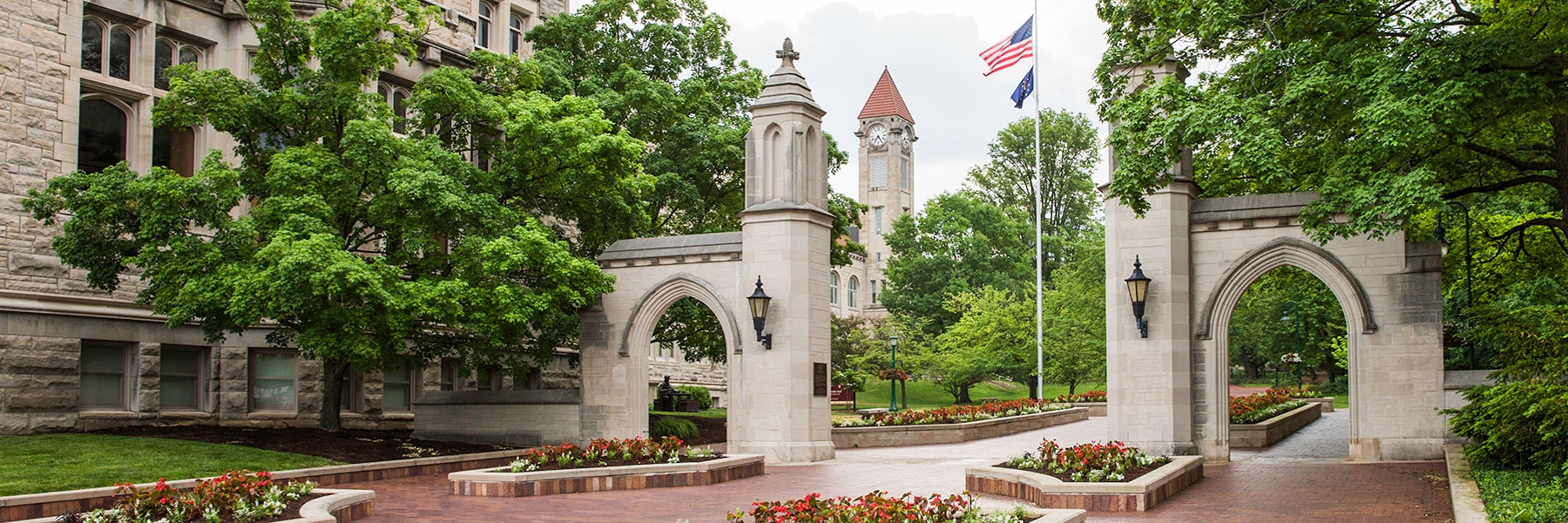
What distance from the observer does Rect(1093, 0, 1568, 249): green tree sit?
1331cm

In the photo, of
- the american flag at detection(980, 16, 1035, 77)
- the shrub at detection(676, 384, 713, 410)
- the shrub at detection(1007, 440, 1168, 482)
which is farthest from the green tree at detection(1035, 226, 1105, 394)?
the shrub at detection(1007, 440, 1168, 482)

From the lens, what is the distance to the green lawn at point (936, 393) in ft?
173

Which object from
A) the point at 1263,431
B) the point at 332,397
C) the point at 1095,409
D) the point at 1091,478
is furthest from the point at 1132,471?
the point at 1095,409

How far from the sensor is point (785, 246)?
2070 centimetres

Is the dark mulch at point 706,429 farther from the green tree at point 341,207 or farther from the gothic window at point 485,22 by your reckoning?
the gothic window at point 485,22

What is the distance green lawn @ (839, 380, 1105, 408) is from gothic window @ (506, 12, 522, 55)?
24239 mm

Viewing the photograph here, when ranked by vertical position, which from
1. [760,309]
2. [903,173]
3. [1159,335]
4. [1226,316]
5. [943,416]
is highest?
[903,173]

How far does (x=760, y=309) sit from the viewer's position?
20344mm

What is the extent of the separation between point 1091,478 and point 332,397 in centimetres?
1325

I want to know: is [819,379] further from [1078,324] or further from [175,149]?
[1078,324]

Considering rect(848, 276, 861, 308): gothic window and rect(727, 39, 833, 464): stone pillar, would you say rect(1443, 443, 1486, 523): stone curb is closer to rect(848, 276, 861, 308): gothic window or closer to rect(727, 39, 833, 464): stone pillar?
rect(727, 39, 833, 464): stone pillar

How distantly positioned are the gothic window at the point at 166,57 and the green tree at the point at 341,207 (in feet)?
6.77

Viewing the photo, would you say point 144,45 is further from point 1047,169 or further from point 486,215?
point 1047,169

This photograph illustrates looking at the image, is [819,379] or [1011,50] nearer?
[819,379]
